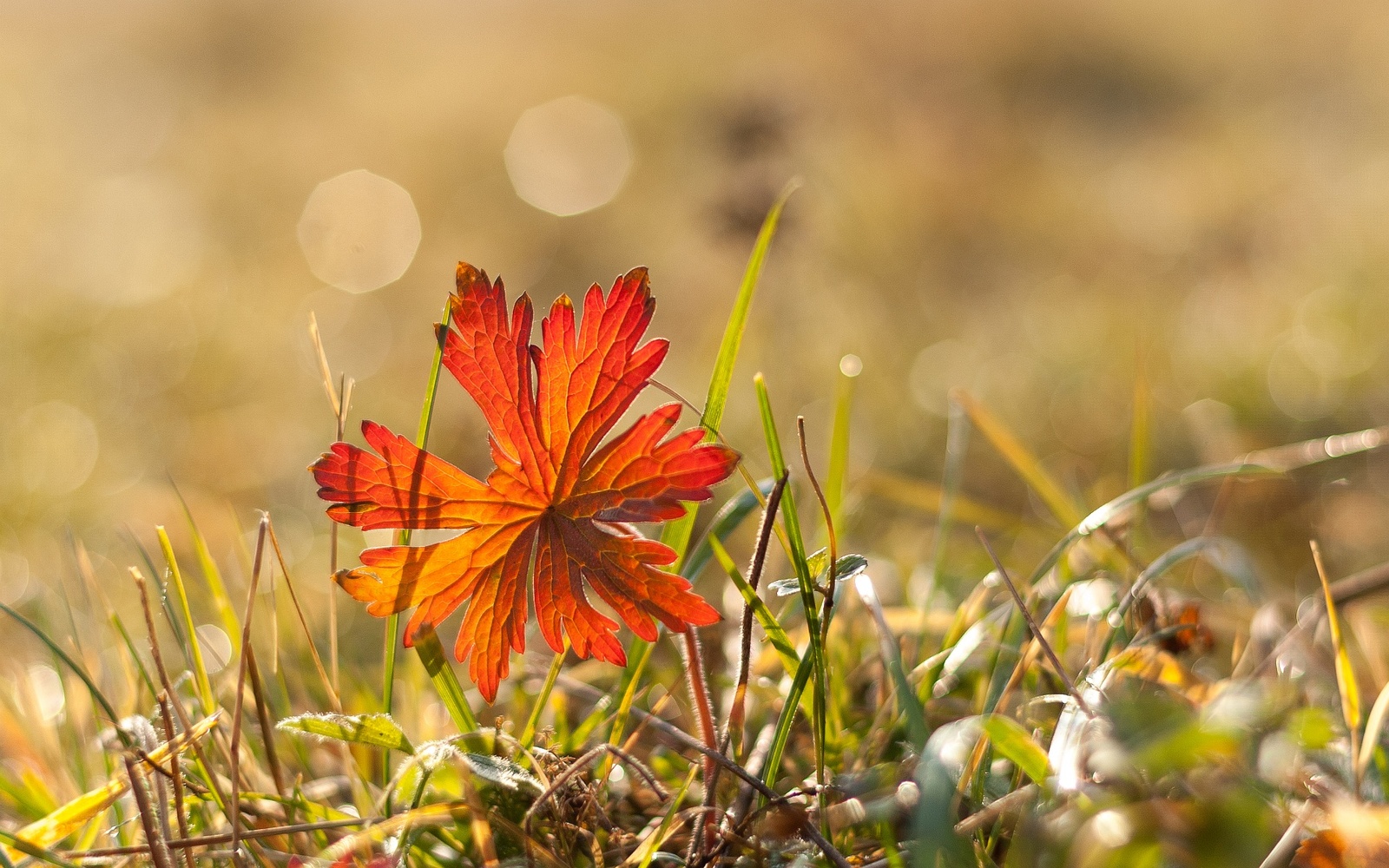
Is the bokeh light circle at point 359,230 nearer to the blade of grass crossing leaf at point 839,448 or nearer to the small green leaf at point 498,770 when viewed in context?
the blade of grass crossing leaf at point 839,448

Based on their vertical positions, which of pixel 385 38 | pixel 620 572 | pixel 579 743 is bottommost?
pixel 579 743

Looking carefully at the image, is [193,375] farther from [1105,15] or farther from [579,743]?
[1105,15]

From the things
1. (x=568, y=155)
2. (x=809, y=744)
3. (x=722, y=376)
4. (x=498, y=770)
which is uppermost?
(x=568, y=155)

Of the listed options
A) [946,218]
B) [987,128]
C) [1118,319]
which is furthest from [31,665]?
[987,128]

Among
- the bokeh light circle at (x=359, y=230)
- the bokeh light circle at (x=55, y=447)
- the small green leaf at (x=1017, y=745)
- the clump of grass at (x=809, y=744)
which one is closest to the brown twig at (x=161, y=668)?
the clump of grass at (x=809, y=744)

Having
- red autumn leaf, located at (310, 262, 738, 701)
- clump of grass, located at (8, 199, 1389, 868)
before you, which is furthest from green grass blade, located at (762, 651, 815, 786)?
red autumn leaf, located at (310, 262, 738, 701)

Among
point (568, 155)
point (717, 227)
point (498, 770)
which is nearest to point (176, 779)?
point (498, 770)

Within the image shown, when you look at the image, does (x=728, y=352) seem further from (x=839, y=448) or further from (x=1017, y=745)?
(x=1017, y=745)
